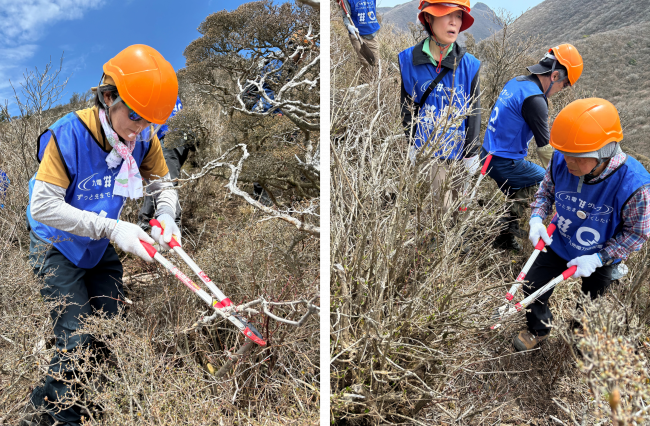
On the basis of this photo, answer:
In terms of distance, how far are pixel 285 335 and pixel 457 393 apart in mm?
1119

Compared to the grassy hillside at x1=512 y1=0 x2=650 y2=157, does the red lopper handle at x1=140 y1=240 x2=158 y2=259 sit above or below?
above

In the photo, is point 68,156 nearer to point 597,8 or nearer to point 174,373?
point 174,373

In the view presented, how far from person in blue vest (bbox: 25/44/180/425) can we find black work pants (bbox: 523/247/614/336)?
102 inches

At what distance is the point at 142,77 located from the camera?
1951 millimetres

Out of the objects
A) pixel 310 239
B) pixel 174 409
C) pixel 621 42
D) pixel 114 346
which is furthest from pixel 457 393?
pixel 621 42

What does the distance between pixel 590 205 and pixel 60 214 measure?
312 cm

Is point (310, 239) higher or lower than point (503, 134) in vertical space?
higher

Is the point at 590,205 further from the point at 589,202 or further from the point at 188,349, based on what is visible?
the point at 188,349

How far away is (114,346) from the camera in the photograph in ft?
6.79

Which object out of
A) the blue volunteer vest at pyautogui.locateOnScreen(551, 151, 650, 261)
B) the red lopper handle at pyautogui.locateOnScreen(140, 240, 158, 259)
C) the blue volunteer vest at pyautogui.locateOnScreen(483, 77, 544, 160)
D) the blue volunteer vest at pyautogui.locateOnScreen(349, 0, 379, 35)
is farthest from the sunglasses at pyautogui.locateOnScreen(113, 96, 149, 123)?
the blue volunteer vest at pyautogui.locateOnScreen(349, 0, 379, 35)

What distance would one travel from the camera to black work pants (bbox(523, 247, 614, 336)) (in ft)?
9.07

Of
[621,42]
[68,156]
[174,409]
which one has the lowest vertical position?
[621,42]

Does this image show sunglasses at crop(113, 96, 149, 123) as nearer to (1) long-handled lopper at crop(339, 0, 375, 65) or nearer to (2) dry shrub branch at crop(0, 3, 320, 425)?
(2) dry shrub branch at crop(0, 3, 320, 425)

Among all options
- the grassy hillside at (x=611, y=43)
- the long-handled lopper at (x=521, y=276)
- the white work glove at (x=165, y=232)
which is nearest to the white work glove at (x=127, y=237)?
the white work glove at (x=165, y=232)
